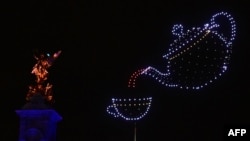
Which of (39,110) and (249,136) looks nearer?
(249,136)

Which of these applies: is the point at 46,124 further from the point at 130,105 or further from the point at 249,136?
the point at 249,136

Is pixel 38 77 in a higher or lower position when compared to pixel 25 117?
higher

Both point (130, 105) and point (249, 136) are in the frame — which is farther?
point (130, 105)

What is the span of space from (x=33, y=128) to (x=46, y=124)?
0.45 meters

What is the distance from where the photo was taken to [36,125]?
2150 centimetres

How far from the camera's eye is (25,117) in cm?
2161

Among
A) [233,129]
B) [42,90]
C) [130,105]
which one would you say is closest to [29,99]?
[42,90]

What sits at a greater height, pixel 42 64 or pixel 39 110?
pixel 42 64

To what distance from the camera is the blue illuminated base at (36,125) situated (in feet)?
70.1

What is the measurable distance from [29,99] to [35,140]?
60.2 inches

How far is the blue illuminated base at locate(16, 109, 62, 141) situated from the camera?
70.1ft

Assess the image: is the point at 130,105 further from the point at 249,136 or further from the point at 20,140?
the point at 249,136

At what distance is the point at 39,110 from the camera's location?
2153cm

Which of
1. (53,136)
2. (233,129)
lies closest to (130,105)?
(53,136)
